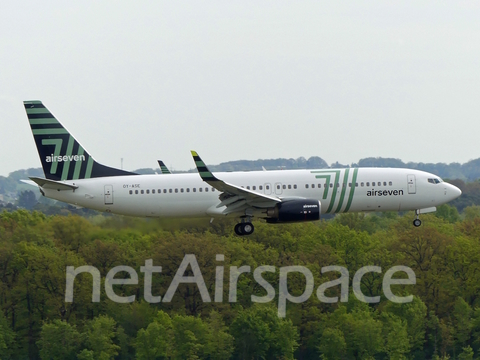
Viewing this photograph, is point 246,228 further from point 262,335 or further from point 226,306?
point 226,306

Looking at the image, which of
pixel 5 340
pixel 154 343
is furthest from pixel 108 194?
pixel 5 340

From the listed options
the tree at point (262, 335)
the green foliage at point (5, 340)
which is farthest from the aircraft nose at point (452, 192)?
the green foliage at point (5, 340)

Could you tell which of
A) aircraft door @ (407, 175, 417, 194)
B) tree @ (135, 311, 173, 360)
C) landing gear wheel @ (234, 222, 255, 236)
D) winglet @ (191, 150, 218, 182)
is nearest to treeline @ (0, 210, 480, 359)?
tree @ (135, 311, 173, 360)

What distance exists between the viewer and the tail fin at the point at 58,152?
198ft

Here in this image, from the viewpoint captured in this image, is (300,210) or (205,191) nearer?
(300,210)

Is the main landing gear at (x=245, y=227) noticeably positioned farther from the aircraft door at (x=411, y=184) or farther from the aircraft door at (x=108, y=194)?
the aircraft door at (x=411, y=184)

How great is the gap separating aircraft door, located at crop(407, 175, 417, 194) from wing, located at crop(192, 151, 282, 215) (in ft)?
30.7

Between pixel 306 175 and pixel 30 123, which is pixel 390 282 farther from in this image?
pixel 30 123

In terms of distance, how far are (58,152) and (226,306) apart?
3500 centimetres

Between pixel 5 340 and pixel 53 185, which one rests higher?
pixel 53 185

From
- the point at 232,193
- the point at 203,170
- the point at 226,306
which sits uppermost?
the point at 203,170

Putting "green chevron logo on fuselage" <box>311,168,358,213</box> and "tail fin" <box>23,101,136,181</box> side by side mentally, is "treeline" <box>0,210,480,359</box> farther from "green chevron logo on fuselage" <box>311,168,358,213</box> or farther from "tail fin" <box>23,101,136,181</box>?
"green chevron logo on fuselage" <box>311,168,358,213</box>

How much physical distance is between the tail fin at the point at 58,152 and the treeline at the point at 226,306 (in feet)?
61.6

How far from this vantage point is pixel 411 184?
60.8 meters
